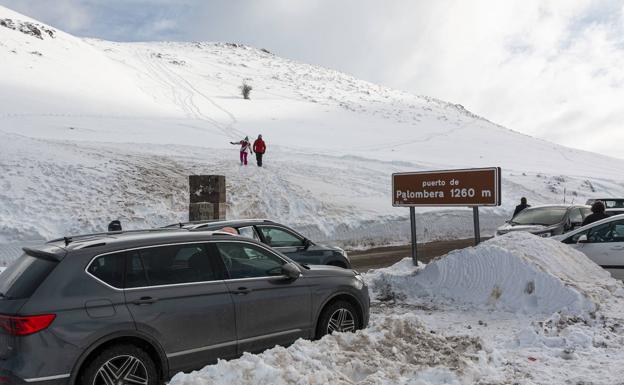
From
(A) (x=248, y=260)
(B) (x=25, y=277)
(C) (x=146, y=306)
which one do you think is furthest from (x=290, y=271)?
(B) (x=25, y=277)

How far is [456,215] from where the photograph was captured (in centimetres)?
2358

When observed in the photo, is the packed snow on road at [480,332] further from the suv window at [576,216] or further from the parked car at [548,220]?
the suv window at [576,216]

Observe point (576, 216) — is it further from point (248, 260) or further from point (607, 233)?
point (248, 260)

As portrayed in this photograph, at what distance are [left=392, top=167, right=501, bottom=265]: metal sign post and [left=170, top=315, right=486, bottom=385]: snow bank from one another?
5.67 meters

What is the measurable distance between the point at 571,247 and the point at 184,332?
773cm

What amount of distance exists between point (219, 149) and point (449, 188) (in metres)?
18.2

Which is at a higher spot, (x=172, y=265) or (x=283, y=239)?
(x=283, y=239)

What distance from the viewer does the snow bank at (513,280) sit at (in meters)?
8.12

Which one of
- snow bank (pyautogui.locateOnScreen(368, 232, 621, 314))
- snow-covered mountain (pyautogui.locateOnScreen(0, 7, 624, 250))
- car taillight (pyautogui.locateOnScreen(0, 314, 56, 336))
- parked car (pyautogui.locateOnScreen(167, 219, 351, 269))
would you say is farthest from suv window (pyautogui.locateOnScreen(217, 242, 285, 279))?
snow-covered mountain (pyautogui.locateOnScreen(0, 7, 624, 250))

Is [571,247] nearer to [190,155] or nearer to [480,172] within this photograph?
[480,172]

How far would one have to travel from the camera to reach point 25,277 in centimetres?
465

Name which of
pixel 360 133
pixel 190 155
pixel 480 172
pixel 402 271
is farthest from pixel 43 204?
pixel 360 133

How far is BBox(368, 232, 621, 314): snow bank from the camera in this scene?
26.7 ft

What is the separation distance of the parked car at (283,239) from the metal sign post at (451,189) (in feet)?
10.5
